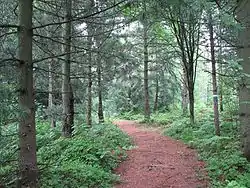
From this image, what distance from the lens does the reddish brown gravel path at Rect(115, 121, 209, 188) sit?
680cm

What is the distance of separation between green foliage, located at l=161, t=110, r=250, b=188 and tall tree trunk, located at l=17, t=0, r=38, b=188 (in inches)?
144

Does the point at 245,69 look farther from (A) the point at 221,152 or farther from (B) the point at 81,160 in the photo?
(B) the point at 81,160

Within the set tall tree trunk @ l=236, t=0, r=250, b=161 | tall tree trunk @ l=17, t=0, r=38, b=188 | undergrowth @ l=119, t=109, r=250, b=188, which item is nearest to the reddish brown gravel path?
undergrowth @ l=119, t=109, r=250, b=188

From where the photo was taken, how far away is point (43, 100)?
19641 mm

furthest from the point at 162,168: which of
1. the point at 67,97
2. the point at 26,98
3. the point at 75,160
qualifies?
the point at 26,98

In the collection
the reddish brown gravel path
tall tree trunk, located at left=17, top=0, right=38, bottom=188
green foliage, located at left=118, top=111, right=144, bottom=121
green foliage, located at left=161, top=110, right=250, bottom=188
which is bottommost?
the reddish brown gravel path

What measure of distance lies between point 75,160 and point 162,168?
2235mm

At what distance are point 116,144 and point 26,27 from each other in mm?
6167

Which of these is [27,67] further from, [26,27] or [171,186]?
[171,186]

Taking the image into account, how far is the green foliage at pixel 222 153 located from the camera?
6.44 meters

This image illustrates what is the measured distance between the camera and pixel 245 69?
7.43 metres

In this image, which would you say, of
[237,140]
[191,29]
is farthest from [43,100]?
[237,140]

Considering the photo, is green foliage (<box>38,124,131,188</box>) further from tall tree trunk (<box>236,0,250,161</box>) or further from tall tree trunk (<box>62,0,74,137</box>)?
tall tree trunk (<box>236,0,250,161</box>)

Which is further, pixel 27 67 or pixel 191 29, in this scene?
pixel 191 29
